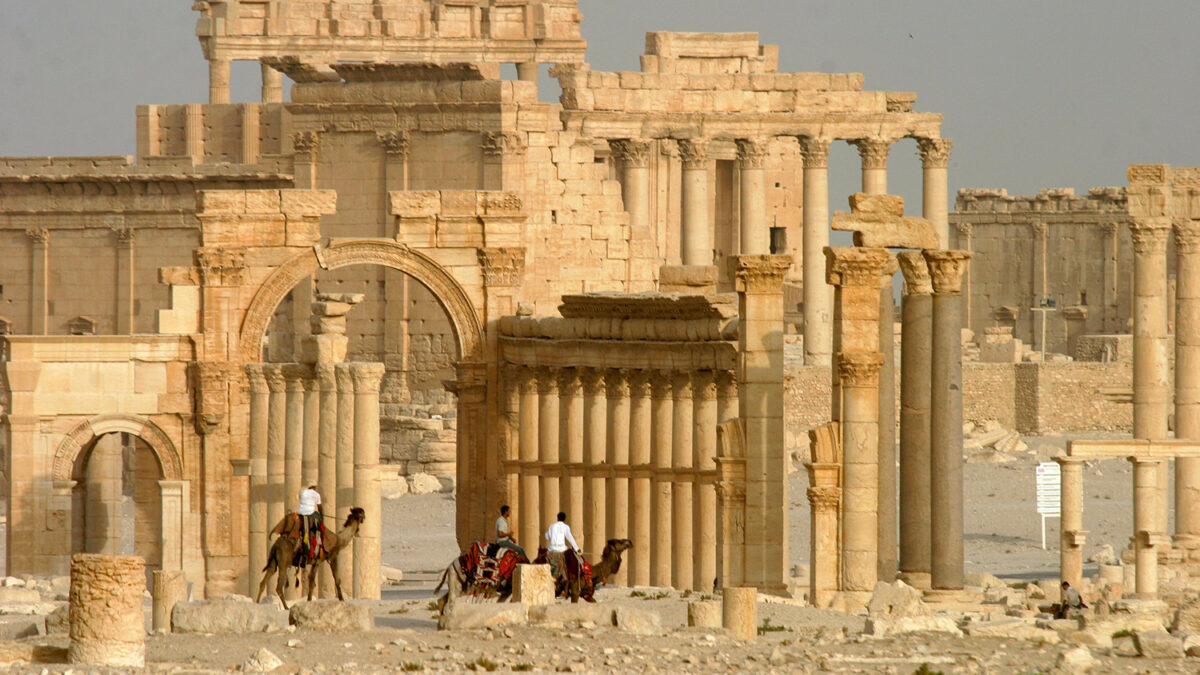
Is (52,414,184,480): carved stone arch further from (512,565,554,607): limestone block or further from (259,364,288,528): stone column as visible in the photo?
(512,565,554,607): limestone block

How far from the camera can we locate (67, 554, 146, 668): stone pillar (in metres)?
23.3

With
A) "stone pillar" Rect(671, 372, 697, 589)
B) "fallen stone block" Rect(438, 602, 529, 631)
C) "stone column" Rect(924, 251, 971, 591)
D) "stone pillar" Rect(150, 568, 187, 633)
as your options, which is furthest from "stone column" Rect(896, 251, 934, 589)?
"stone pillar" Rect(150, 568, 187, 633)

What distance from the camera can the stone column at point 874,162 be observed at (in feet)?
194

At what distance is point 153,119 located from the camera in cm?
6538

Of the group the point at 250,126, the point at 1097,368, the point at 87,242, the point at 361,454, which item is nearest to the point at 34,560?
the point at 361,454

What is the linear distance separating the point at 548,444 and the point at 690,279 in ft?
10.3

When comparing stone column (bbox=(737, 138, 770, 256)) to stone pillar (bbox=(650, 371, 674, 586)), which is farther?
stone column (bbox=(737, 138, 770, 256))

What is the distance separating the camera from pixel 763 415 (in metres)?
31.4

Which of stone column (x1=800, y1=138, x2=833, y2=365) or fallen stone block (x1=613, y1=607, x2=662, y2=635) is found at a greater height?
stone column (x1=800, y1=138, x2=833, y2=365)

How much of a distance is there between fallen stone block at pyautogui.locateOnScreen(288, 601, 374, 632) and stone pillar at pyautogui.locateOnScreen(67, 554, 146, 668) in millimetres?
2412

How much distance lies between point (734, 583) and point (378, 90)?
22931mm

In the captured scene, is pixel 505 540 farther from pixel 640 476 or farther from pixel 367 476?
pixel 640 476

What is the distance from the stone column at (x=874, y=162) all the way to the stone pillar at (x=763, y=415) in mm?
27797

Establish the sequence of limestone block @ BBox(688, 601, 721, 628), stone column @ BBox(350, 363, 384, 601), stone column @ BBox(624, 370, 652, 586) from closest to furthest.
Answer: limestone block @ BBox(688, 601, 721, 628) < stone column @ BBox(350, 363, 384, 601) < stone column @ BBox(624, 370, 652, 586)
